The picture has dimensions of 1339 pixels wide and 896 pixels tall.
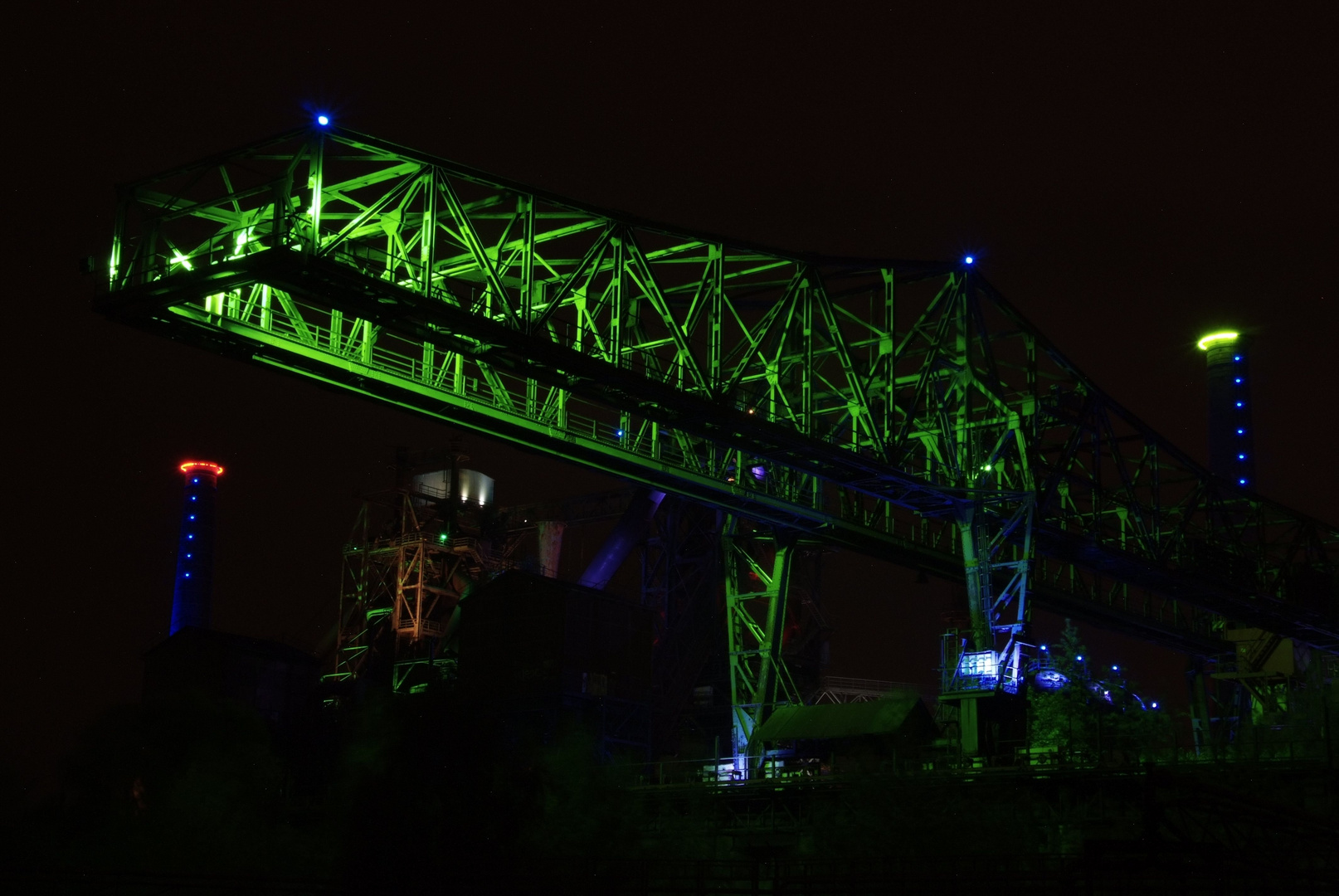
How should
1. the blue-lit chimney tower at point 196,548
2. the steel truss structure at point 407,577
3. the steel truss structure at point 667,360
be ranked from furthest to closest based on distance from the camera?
1. the blue-lit chimney tower at point 196,548
2. the steel truss structure at point 407,577
3. the steel truss structure at point 667,360

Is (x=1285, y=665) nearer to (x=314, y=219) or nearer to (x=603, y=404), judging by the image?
(x=603, y=404)

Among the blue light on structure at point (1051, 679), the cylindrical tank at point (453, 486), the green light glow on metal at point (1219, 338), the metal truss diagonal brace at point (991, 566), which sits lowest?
the blue light on structure at point (1051, 679)

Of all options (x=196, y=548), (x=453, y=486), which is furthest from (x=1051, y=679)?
(x=196, y=548)

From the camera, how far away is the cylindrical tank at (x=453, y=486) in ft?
289

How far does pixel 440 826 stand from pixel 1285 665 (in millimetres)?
44660

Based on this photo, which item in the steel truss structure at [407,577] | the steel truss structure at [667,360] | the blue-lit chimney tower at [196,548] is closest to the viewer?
the steel truss structure at [667,360]

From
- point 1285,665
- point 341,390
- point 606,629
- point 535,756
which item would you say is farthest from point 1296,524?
point 341,390

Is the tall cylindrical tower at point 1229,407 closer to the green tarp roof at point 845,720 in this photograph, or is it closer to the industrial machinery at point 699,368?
the industrial machinery at point 699,368

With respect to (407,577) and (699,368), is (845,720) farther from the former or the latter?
(407,577)

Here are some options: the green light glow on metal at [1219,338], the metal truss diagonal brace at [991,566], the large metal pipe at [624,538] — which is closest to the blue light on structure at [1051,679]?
the metal truss diagonal brace at [991,566]

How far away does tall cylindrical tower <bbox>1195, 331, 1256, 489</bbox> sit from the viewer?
308 ft

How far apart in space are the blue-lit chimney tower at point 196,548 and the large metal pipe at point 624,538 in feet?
114

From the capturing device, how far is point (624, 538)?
84125 mm

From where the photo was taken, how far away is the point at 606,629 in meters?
69.4
